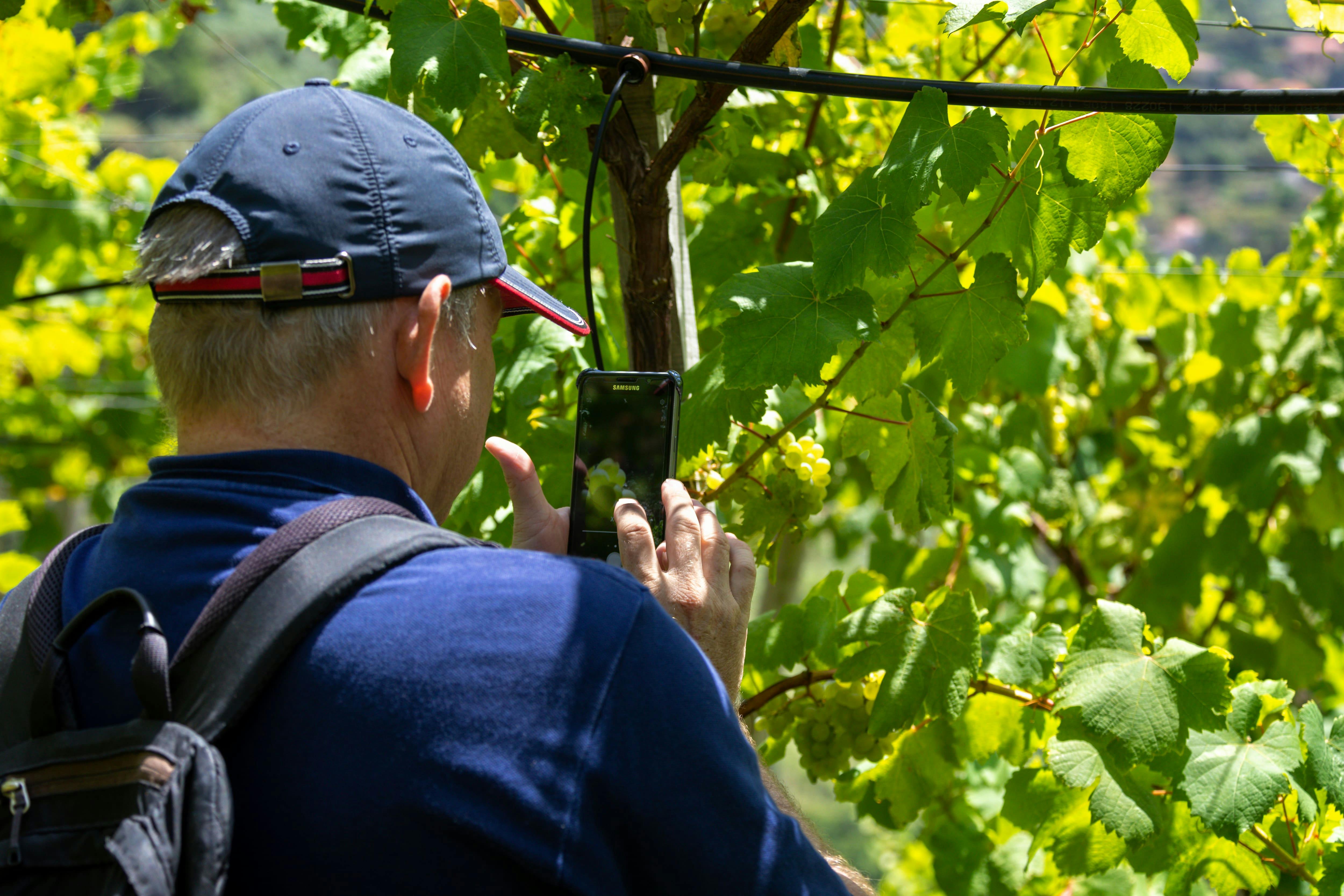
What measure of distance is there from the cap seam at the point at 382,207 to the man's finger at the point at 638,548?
325mm

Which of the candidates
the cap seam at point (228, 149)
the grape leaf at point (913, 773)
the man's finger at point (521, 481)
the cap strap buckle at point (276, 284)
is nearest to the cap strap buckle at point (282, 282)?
the cap strap buckle at point (276, 284)

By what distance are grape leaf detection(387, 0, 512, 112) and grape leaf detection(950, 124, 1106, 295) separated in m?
0.72

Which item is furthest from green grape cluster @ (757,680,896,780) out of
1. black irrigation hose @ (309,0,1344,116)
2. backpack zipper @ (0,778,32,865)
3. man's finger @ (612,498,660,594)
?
backpack zipper @ (0,778,32,865)

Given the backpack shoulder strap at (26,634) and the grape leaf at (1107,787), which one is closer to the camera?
the backpack shoulder strap at (26,634)

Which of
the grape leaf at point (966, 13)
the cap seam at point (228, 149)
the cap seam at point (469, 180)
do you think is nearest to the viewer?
the cap seam at point (228, 149)

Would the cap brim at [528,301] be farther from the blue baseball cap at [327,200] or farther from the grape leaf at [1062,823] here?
the grape leaf at [1062,823]

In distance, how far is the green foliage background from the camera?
1517 mm

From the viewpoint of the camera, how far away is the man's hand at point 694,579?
3.63 feet

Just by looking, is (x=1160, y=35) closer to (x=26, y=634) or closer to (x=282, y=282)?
(x=282, y=282)

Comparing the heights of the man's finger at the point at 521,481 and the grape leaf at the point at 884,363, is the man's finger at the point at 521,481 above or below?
below

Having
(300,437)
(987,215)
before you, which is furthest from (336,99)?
(987,215)

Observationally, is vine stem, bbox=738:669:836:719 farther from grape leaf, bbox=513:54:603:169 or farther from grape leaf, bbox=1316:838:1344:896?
grape leaf, bbox=513:54:603:169

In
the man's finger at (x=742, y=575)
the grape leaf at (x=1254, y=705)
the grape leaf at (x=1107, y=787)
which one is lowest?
the grape leaf at (x=1107, y=787)

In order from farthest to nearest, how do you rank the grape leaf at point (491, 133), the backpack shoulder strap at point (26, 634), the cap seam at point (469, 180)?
the grape leaf at point (491, 133) < the cap seam at point (469, 180) < the backpack shoulder strap at point (26, 634)
